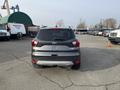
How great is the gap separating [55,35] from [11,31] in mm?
18570

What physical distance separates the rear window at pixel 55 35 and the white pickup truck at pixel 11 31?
16.3 m

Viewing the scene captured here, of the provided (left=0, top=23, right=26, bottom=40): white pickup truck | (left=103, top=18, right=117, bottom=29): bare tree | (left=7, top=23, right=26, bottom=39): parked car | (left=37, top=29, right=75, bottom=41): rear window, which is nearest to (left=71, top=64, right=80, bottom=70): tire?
(left=37, top=29, right=75, bottom=41): rear window

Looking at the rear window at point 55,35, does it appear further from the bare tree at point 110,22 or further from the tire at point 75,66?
the bare tree at point 110,22

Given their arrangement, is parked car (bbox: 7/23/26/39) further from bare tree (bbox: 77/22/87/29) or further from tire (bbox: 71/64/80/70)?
bare tree (bbox: 77/22/87/29)

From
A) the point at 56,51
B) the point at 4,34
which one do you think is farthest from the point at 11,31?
the point at 56,51

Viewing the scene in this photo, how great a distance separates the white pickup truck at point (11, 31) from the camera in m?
23.8

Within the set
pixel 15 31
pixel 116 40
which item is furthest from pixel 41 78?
pixel 15 31

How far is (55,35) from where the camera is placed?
26.7 ft

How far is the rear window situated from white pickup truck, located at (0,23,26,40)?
16.3 m

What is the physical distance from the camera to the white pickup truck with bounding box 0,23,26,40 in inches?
936

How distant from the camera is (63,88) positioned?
6.13 m

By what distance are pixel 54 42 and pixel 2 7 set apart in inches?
1824

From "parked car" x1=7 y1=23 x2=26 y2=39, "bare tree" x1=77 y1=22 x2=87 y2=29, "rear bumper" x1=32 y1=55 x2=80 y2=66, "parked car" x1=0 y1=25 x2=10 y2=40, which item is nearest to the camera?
"rear bumper" x1=32 y1=55 x2=80 y2=66

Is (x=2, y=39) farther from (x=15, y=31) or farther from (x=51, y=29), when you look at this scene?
(x=51, y=29)
